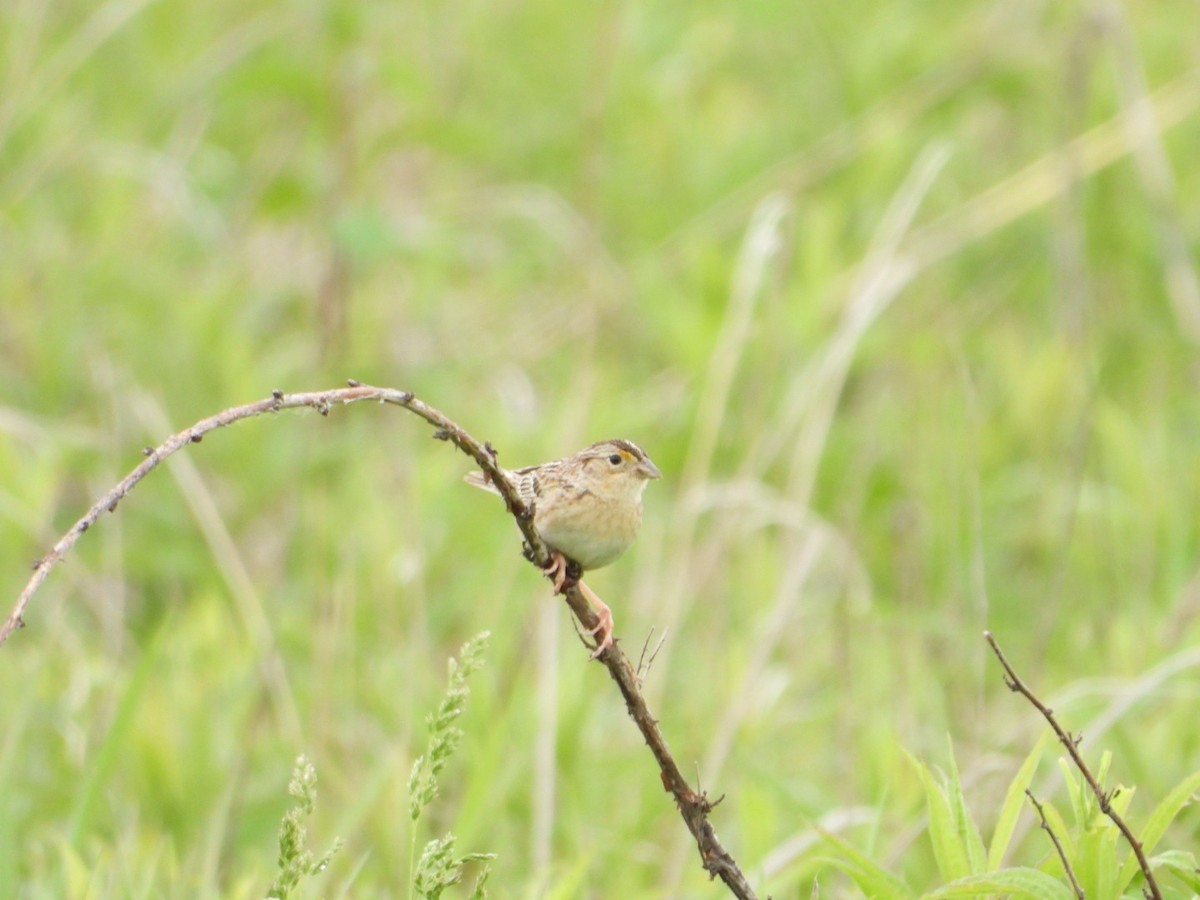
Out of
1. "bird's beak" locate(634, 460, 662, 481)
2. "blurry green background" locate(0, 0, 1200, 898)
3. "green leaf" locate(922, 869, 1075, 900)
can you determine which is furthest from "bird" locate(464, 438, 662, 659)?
"green leaf" locate(922, 869, 1075, 900)

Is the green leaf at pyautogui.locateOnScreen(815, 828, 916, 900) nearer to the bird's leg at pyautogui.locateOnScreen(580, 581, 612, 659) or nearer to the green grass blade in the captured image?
the green grass blade

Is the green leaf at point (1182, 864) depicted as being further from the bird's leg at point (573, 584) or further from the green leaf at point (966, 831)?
the bird's leg at point (573, 584)

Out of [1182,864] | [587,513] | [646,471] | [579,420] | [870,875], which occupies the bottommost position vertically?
[1182,864]

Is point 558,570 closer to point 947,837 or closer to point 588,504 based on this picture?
point 588,504

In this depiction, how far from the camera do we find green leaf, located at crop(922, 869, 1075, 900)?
214 cm

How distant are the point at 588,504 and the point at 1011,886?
1.39 meters

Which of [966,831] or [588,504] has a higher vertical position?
[588,504]

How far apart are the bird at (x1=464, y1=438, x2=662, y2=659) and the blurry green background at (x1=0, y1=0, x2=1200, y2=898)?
0.67 meters

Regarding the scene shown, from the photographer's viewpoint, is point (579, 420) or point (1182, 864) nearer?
point (1182, 864)

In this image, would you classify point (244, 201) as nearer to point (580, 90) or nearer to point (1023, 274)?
point (580, 90)

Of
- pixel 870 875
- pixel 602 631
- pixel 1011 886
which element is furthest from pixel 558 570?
pixel 1011 886

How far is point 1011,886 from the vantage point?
7.04 ft

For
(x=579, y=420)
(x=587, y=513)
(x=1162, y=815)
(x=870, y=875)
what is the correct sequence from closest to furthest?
(x=1162, y=815) → (x=870, y=875) → (x=587, y=513) → (x=579, y=420)

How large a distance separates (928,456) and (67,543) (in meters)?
4.79
